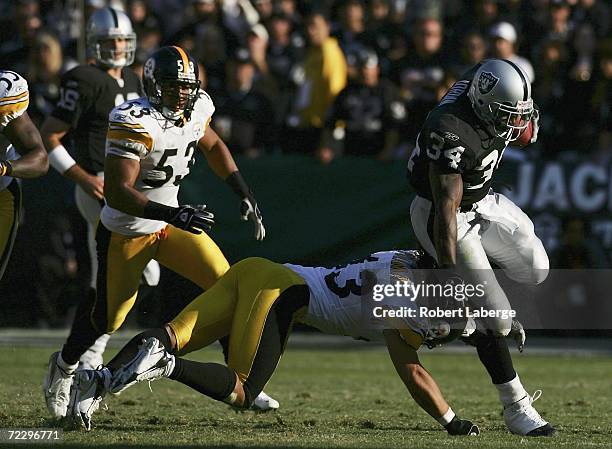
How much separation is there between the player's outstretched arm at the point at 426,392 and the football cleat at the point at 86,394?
1.34 m

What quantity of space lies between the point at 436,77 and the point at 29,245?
3.66 m

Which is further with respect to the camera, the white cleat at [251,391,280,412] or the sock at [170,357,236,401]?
the white cleat at [251,391,280,412]

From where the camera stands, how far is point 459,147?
224 inches

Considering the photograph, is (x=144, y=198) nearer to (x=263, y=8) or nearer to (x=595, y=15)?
(x=595, y=15)

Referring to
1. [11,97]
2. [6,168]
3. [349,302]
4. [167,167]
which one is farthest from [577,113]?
[6,168]

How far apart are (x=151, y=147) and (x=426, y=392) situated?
177 cm

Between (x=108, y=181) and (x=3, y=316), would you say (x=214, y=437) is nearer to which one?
(x=108, y=181)

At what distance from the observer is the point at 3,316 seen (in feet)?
33.6

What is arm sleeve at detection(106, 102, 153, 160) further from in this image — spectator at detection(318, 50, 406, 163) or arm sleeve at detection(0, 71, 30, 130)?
spectator at detection(318, 50, 406, 163)

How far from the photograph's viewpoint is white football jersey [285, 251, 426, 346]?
570 centimetres

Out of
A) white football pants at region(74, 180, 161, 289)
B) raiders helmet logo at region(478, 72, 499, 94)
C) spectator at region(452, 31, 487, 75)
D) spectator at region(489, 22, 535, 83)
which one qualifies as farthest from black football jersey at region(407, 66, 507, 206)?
spectator at region(452, 31, 487, 75)

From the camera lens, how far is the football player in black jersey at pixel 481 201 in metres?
5.69

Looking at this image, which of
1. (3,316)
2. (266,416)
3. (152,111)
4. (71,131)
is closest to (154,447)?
(266,416)

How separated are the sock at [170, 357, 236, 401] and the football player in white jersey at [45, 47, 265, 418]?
0.78m
